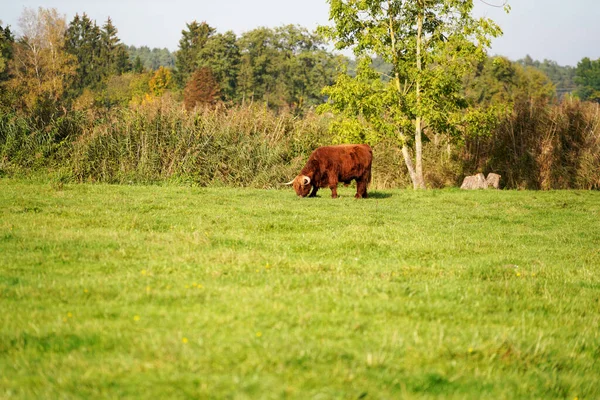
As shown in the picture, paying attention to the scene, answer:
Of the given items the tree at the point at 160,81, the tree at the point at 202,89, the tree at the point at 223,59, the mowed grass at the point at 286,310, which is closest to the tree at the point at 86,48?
the tree at the point at 160,81

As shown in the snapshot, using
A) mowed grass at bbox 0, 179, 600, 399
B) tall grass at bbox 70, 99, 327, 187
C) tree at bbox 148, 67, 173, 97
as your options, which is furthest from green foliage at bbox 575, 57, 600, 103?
mowed grass at bbox 0, 179, 600, 399

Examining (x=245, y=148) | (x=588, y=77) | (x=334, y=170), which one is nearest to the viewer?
(x=334, y=170)

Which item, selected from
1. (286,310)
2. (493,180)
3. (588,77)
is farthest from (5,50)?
(588,77)

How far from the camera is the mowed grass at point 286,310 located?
4469mm

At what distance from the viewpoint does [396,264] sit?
8531 mm

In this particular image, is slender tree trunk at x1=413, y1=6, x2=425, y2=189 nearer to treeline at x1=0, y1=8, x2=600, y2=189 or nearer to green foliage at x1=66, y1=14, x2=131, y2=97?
treeline at x1=0, y1=8, x2=600, y2=189

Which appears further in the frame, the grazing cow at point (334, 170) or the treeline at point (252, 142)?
the treeline at point (252, 142)

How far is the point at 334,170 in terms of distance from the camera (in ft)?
62.3

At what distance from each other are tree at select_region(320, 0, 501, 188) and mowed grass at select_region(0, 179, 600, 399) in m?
12.1

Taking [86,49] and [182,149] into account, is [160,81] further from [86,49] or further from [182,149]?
[182,149]

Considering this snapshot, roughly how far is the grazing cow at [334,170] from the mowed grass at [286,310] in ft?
22.8

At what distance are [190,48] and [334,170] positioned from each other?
254 feet

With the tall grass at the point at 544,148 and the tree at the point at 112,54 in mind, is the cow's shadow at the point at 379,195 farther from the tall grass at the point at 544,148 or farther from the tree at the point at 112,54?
the tree at the point at 112,54

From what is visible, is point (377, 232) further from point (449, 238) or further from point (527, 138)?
point (527, 138)
